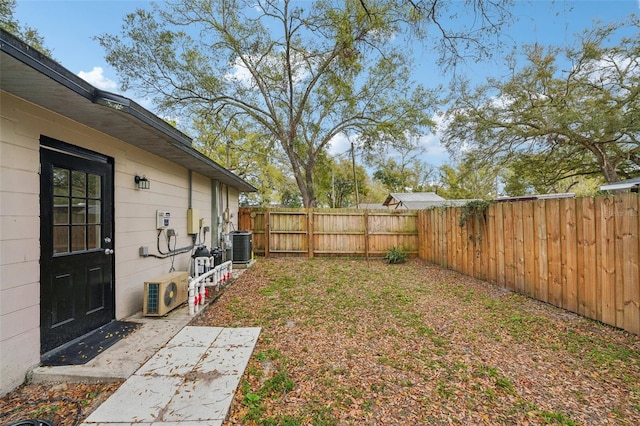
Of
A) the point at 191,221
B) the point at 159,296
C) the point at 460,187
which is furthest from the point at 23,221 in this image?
the point at 460,187

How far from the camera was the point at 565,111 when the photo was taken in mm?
9281

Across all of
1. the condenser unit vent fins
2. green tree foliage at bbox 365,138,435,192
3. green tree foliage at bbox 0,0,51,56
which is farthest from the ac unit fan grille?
green tree foliage at bbox 365,138,435,192

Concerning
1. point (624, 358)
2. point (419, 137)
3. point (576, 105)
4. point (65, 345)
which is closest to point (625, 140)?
point (576, 105)

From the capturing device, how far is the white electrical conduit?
3.77 metres

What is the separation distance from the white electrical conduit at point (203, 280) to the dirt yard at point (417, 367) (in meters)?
0.27

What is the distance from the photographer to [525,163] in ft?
40.6

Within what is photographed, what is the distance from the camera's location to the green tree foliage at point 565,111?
8.70m

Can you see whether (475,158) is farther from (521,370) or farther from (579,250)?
(521,370)

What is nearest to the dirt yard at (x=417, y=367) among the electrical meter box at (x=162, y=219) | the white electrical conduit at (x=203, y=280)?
the white electrical conduit at (x=203, y=280)

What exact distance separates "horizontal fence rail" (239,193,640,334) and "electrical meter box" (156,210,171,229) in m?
4.84

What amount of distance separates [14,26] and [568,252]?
13.4 metres

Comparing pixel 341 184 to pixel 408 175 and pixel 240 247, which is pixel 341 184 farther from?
pixel 240 247

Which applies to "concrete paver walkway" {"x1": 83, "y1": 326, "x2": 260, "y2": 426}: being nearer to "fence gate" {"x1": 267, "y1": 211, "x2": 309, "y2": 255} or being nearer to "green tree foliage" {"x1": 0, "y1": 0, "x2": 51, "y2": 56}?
"fence gate" {"x1": 267, "y1": 211, "x2": 309, "y2": 255}

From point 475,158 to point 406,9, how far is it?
965cm
